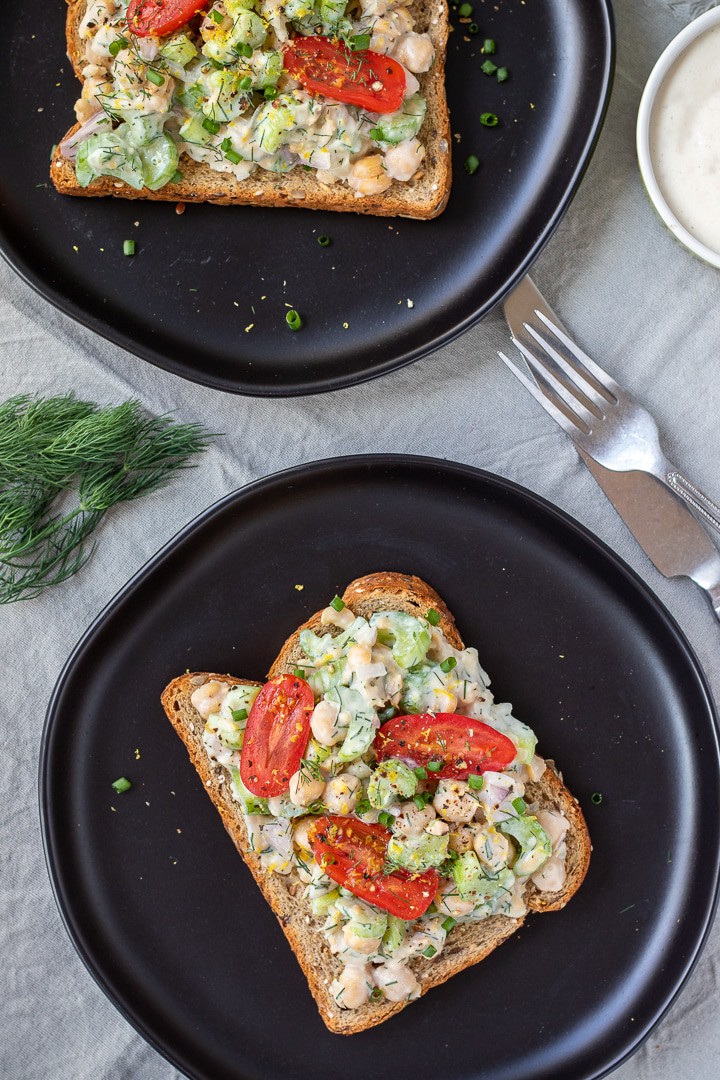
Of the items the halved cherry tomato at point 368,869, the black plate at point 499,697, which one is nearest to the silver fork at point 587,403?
the black plate at point 499,697

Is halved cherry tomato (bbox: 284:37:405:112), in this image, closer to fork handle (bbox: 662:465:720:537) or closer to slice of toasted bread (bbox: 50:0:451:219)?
slice of toasted bread (bbox: 50:0:451:219)

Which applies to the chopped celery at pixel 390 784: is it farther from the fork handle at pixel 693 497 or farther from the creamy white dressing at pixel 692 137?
the creamy white dressing at pixel 692 137

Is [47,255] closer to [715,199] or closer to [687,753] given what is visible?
[715,199]

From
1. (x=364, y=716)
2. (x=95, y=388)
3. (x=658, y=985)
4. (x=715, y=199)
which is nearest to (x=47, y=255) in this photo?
(x=95, y=388)

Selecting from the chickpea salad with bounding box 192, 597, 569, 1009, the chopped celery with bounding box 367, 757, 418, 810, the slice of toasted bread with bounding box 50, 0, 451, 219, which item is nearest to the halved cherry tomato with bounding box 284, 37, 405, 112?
the slice of toasted bread with bounding box 50, 0, 451, 219


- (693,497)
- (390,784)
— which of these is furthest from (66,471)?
(693,497)

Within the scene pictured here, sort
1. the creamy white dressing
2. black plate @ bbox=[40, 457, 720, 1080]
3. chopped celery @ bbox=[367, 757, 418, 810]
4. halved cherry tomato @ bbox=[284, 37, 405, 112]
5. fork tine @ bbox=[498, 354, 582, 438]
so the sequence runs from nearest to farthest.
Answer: chopped celery @ bbox=[367, 757, 418, 810] < halved cherry tomato @ bbox=[284, 37, 405, 112] < the creamy white dressing < black plate @ bbox=[40, 457, 720, 1080] < fork tine @ bbox=[498, 354, 582, 438]
